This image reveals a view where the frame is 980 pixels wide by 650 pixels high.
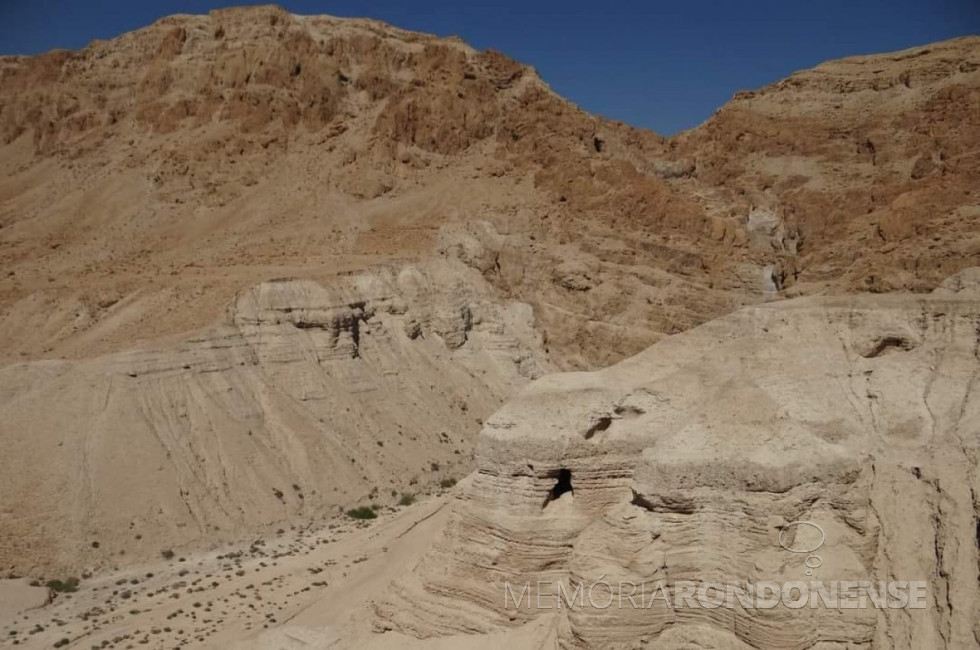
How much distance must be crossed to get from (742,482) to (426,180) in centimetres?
4669

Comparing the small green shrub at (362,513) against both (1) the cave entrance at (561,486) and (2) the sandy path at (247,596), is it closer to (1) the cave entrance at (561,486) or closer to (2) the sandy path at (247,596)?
(2) the sandy path at (247,596)

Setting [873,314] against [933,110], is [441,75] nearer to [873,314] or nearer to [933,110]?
[933,110]

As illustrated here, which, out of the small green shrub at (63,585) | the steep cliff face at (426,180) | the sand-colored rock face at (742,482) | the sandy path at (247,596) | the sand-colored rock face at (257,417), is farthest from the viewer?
the steep cliff face at (426,180)

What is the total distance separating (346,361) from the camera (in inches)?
1569

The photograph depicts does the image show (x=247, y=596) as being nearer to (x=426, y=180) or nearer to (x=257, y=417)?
(x=257, y=417)

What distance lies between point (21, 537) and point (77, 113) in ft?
149

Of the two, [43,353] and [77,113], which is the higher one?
[77,113]

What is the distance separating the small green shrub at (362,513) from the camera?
3141 centimetres

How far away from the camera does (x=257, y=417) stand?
114ft

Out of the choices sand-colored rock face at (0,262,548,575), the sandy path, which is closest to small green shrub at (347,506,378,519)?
sand-colored rock face at (0,262,548,575)

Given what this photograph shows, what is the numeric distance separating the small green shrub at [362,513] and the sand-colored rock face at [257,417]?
0.77 metres

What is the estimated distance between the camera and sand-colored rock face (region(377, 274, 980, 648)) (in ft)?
42.4

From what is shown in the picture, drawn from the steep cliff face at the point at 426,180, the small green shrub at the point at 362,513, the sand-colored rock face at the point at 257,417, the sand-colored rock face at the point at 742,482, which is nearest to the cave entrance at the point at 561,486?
the sand-colored rock face at the point at 742,482

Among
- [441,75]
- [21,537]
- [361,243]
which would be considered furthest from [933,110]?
[21,537]
